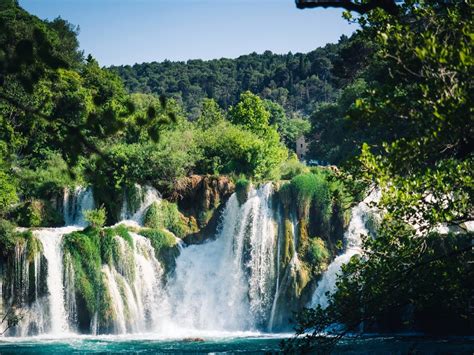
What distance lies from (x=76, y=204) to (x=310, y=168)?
36.2 feet

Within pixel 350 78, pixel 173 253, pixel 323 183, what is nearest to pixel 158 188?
pixel 173 253

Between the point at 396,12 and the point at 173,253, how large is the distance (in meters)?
24.2

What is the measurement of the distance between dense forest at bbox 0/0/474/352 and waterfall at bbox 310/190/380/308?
368mm

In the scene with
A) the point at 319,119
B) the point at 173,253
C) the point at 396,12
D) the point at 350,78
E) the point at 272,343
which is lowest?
the point at 272,343

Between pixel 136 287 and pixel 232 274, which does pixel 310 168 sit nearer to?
pixel 232 274

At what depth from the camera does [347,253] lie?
92.8 feet

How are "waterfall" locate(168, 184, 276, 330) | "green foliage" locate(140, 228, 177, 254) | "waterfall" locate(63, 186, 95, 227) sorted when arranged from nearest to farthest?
"waterfall" locate(168, 184, 276, 330), "green foliage" locate(140, 228, 177, 254), "waterfall" locate(63, 186, 95, 227)

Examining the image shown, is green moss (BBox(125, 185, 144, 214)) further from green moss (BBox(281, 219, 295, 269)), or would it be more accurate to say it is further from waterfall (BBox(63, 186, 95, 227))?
green moss (BBox(281, 219, 295, 269))

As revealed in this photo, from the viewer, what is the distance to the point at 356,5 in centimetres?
632

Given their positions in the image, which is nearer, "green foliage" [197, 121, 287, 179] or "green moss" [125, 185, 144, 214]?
"green moss" [125, 185, 144, 214]

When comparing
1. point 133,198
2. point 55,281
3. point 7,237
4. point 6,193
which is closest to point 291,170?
point 133,198

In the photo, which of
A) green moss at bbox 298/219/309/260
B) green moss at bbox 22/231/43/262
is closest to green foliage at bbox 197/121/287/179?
green moss at bbox 298/219/309/260

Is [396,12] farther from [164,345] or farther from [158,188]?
[158,188]

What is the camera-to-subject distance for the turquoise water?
20578 mm
